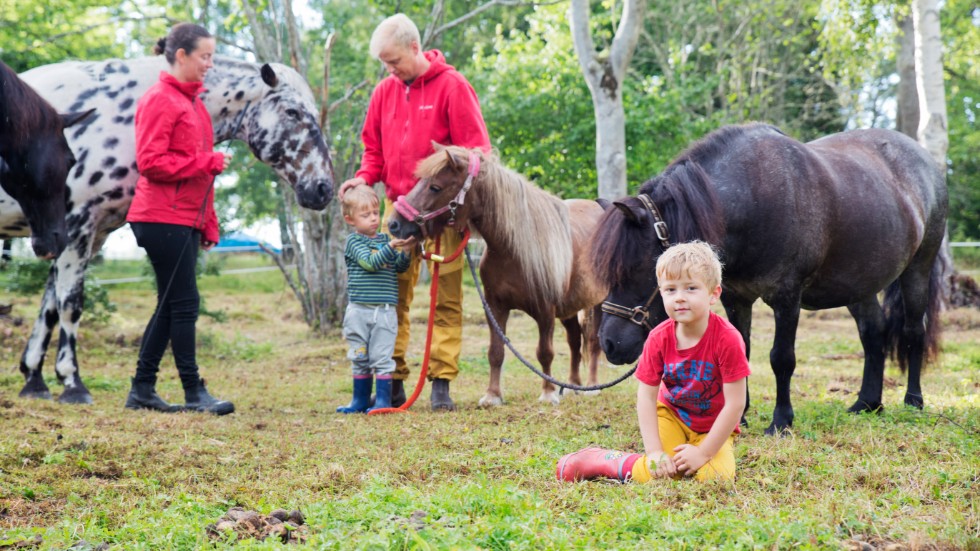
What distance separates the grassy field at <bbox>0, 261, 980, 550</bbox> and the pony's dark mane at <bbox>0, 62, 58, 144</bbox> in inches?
61.8

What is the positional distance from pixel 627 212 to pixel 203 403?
3089 millimetres

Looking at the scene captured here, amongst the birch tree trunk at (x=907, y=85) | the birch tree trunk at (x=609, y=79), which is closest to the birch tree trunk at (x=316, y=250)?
the birch tree trunk at (x=609, y=79)

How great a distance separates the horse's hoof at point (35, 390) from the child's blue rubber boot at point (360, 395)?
6.82 ft

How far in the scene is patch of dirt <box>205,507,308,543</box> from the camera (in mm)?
2475

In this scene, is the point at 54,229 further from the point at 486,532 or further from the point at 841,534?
the point at 841,534

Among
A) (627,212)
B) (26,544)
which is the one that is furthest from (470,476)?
(26,544)

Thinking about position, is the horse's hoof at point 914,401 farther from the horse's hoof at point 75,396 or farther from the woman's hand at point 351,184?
the horse's hoof at point 75,396

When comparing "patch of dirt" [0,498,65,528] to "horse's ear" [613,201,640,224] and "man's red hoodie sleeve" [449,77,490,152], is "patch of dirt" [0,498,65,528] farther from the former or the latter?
"man's red hoodie sleeve" [449,77,490,152]

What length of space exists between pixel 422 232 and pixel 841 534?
294cm

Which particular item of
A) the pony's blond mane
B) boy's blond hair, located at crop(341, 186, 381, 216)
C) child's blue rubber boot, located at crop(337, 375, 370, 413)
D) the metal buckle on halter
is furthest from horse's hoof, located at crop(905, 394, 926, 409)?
boy's blond hair, located at crop(341, 186, 381, 216)

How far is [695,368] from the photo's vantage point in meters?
3.16

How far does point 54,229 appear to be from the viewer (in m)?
4.77

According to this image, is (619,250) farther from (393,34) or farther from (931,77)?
(931,77)

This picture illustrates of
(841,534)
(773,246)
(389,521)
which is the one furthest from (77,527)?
(773,246)
